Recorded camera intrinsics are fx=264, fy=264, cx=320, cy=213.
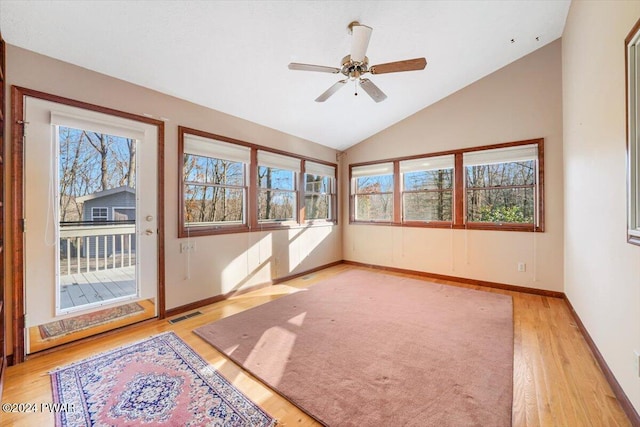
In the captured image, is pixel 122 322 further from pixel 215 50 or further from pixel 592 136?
pixel 592 136

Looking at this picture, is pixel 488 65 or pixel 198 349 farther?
pixel 488 65

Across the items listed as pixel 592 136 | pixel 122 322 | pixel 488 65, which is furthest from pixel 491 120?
pixel 122 322

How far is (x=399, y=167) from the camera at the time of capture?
16.6ft

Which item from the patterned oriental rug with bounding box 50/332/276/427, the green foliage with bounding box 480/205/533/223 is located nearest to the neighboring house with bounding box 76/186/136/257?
the patterned oriental rug with bounding box 50/332/276/427

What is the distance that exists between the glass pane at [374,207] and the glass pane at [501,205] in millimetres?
1419

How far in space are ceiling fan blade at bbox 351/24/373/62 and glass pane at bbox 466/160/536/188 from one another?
115 inches

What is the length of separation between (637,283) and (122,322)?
4.22m

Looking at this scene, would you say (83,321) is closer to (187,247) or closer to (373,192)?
(187,247)

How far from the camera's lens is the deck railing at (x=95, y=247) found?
2432 mm

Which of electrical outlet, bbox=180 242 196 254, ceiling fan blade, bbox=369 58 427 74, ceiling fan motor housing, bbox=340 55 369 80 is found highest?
ceiling fan motor housing, bbox=340 55 369 80

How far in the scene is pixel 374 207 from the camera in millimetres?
5508

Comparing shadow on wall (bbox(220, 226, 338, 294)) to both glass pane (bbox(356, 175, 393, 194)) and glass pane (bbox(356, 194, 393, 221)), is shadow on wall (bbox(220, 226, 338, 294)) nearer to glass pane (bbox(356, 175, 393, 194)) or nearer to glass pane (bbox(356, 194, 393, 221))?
glass pane (bbox(356, 194, 393, 221))

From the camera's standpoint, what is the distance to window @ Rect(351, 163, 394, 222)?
526cm

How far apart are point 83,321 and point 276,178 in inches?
119
